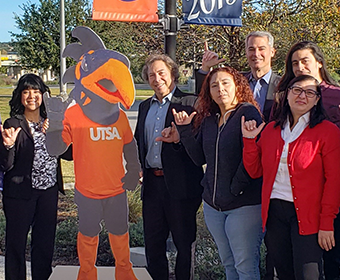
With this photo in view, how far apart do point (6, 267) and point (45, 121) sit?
3.95 ft

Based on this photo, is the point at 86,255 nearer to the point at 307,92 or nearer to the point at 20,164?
the point at 20,164

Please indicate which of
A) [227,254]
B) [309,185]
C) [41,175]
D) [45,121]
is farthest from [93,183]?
[309,185]

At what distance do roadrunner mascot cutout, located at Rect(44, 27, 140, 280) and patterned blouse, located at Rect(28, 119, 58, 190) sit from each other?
0.07 meters

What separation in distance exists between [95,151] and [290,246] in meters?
1.57

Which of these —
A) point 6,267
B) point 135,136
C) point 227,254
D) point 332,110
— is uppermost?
point 332,110

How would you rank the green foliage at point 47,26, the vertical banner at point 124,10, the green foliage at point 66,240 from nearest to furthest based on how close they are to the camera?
1. the vertical banner at point 124,10
2. the green foliage at point 66,240
3. the green foliage at point 47,26

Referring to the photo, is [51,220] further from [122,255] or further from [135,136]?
[135,136]

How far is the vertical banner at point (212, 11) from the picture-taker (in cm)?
399

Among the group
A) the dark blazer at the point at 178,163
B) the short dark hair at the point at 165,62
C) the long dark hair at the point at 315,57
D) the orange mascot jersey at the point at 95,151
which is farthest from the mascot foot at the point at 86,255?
the long dark hair at the point at 315,57

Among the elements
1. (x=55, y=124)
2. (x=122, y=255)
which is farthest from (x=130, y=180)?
(x=55, y=124)

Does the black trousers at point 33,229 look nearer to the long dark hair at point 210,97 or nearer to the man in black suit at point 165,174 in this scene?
the man in black suit at point 165,174

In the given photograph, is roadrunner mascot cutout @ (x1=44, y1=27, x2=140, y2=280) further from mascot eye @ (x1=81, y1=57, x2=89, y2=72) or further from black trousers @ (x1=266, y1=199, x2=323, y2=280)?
black trousers @ (x1=266, y1=199, x2=323, y2=280)

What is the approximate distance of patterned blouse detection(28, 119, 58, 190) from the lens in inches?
132

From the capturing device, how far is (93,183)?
11.1 ft
